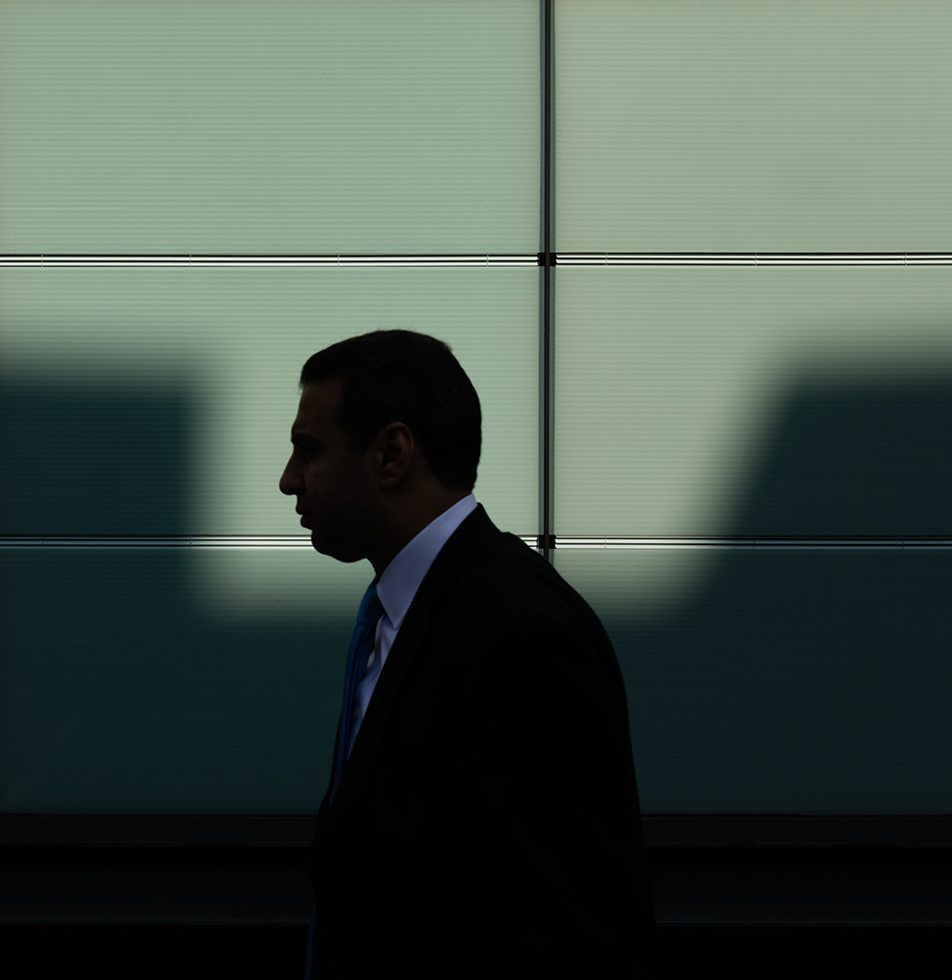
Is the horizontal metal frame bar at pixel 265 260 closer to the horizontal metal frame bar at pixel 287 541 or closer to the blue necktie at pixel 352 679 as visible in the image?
the horizontal metal frame bar at pixel 287 541

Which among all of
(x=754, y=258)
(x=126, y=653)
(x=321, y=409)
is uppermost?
(x=754, y=258)

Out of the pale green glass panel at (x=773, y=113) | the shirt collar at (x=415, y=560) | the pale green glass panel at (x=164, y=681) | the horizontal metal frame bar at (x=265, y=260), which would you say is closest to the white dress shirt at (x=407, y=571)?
the shirt collar at (x=415, y=560)

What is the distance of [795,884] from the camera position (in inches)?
121

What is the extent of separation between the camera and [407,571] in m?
1.22

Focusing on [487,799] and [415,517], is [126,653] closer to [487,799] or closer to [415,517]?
[415,517]

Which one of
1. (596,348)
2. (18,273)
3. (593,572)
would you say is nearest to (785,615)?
(593,572)

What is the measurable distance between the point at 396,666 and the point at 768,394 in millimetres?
2363

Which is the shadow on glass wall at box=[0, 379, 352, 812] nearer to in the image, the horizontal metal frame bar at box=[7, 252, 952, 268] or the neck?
the horizontal metal frame bar at box=[7, 252, 952, 268]

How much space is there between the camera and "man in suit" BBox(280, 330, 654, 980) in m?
0.90

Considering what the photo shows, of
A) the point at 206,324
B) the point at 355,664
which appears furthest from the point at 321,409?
the point at 206,324

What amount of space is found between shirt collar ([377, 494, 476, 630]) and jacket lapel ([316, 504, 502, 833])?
5 cm

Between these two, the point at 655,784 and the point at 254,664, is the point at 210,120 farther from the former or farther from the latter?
the point at 655,784

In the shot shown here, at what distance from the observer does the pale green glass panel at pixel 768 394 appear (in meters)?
3.09

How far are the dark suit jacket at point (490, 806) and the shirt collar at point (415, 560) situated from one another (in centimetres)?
12
